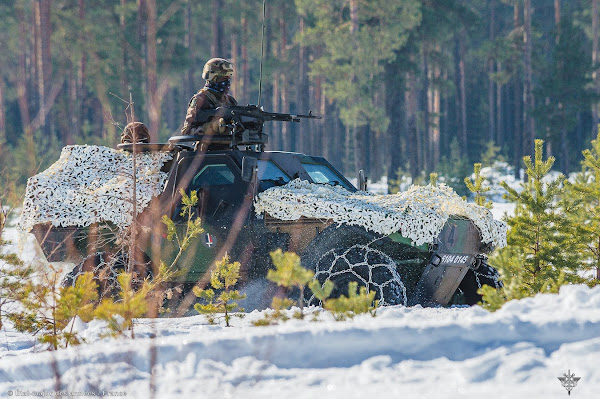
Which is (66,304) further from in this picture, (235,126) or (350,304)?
(235,126)

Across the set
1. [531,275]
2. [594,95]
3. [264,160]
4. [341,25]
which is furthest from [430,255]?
[594,95]

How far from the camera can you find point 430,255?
725cm

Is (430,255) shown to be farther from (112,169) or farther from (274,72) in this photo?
(274,72)

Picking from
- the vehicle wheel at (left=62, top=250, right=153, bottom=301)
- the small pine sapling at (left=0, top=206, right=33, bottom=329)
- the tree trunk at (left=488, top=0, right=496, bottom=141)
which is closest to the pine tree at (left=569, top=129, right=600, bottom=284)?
the vehicle wheel at (left=62, top=250, right=153, bottom=301)

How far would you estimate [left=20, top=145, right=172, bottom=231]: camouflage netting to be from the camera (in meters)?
8.05

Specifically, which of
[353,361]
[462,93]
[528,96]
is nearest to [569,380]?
[353,361]

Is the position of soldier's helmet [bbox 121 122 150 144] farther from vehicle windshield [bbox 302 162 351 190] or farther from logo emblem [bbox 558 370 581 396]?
logo emblem [bbox 558 370 581 396]

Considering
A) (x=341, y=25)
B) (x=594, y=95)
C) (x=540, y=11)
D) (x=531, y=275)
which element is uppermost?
(x=540, y=11)

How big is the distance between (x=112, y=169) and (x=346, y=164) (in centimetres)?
3904

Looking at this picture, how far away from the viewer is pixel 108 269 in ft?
26.6

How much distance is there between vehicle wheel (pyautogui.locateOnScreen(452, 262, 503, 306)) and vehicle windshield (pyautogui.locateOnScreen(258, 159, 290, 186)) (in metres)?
2.18

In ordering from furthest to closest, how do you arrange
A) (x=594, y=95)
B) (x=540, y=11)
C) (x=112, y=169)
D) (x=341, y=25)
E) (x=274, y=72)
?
(x=540, y=11)
(x=274, y=72)
(x=594, y=95)
(x=341, y=25)
(x=112, y=169)

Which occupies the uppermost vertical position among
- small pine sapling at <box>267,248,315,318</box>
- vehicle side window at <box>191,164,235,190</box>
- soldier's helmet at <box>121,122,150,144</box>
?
soldier's helmet at <box>121,122,150,144</box>

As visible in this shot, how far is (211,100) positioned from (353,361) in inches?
207
